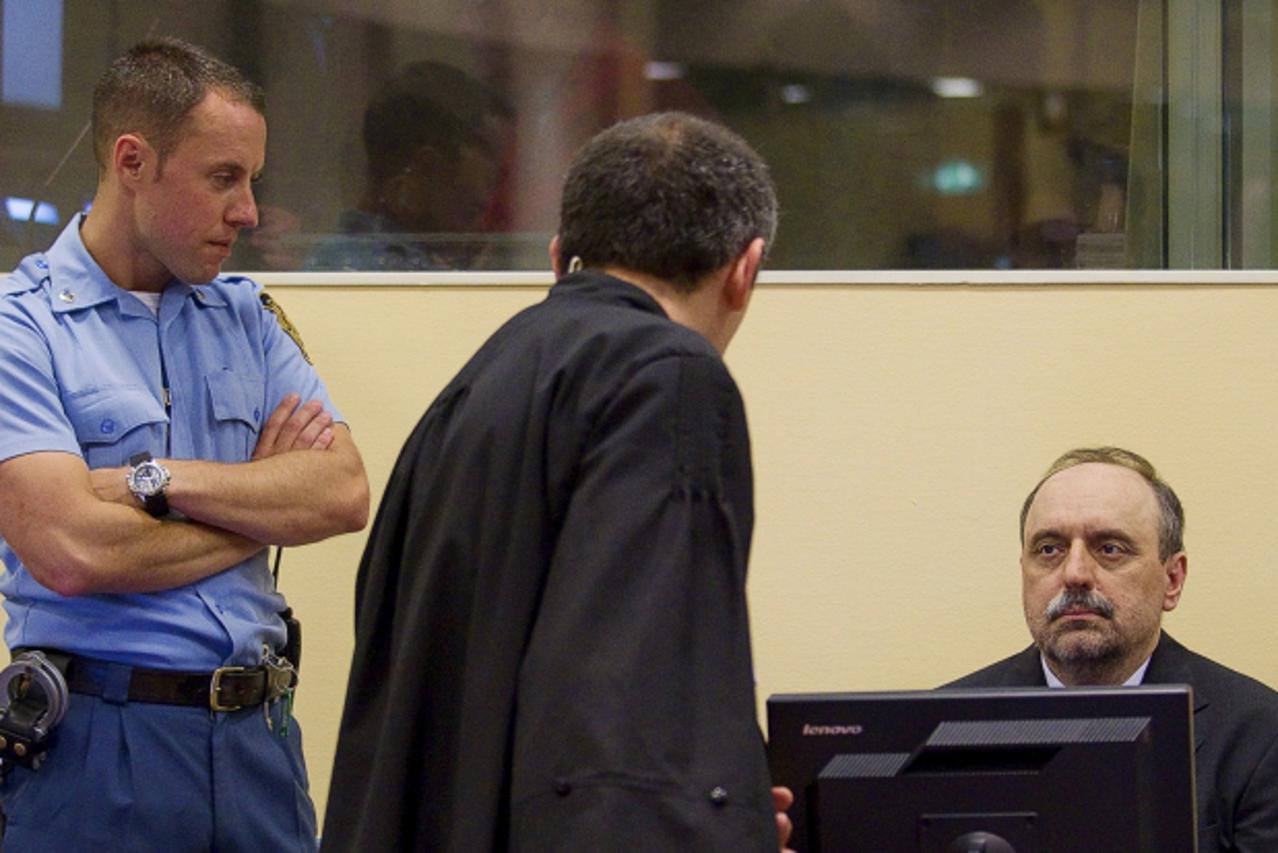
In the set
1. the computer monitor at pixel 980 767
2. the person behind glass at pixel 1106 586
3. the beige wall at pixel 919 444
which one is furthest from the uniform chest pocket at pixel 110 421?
the person behind glass at pixel 1106 586

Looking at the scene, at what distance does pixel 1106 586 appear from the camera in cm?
267

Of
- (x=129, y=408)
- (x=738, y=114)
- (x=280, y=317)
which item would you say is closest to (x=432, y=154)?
(x=738, y=114)

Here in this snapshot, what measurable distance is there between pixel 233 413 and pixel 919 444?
4.03ft

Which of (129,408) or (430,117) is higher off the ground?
(430,117)

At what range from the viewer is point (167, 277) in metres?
2.42

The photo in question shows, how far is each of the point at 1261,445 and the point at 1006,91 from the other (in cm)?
81

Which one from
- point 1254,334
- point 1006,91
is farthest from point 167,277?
point 1254,334

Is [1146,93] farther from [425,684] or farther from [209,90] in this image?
[425,684]

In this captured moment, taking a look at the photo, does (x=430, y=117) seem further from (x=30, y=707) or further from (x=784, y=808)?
(x=784, y=808)

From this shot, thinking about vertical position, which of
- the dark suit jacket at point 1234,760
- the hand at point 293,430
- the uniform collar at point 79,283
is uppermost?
the uniform collar at point 79,283

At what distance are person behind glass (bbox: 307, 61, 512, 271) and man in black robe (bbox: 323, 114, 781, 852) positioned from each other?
5.09 feet

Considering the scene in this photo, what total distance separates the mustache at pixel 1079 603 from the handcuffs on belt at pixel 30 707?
1.47 metres

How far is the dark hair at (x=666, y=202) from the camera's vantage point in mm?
1565

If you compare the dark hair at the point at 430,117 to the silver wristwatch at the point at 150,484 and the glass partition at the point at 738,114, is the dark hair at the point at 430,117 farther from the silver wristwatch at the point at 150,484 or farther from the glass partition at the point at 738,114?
the silver wristwatch at the point at 150,484
